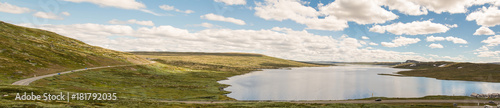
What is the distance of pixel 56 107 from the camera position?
35312 mm

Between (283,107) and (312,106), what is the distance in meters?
7.38

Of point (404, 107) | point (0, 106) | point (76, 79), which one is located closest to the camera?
point (0, 106)

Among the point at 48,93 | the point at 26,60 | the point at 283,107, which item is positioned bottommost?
the point at 283,107

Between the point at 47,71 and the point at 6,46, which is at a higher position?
the point at 6,46

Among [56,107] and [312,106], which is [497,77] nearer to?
[312,106]

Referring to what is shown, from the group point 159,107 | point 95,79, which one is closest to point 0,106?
point 159,107

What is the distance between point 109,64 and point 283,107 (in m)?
130

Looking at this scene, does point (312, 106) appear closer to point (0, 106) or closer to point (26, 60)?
point (0, 106)

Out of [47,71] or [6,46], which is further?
[6,46]

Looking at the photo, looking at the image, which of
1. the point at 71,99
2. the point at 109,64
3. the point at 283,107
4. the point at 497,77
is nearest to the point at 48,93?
the point at 71,99

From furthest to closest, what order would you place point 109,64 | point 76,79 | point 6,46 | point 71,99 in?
point 109,64 → point 6,46 → point 76,79 → point 71,99

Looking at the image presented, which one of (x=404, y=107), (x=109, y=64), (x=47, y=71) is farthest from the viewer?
(x=109, y=64)

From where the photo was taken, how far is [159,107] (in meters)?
50.9

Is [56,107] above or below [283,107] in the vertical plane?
above
